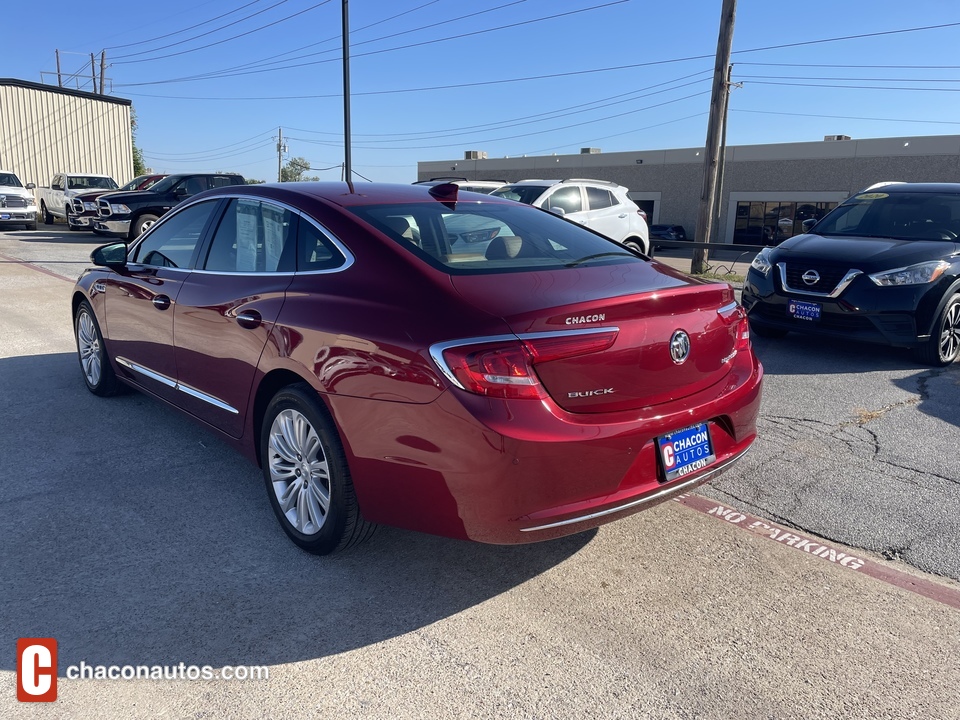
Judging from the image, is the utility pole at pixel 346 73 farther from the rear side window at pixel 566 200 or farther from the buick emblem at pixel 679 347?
the buick emblem at pixel 679 347

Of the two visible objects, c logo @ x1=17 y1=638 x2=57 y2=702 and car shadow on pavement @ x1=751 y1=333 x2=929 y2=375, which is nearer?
c logo @ x1=17 y1=638 x2=57 y2=702

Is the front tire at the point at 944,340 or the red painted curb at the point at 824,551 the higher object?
the front tire at the point at 944,340

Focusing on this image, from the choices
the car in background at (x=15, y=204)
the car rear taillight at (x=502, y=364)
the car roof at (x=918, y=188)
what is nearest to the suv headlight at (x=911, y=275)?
the car roof at (x=918, y=188)

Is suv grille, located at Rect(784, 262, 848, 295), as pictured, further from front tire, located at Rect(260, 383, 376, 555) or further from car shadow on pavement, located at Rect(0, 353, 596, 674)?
front tire, located at Rect(260, 383, 376, 555)

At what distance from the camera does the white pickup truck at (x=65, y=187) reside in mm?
24000

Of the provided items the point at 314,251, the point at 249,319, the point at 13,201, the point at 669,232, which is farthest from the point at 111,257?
the point at 669,232

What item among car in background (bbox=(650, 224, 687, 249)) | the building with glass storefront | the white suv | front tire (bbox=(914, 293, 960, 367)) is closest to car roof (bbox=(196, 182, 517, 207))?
front tire (bbox=(914, 293, 960, 367))

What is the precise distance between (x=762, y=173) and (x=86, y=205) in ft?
111

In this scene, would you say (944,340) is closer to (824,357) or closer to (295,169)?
(824,357)

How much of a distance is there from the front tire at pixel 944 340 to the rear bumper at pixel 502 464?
4845mm

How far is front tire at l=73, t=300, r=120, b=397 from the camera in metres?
5.53

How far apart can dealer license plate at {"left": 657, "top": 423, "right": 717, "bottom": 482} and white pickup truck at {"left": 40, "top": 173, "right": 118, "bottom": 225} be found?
2480cm

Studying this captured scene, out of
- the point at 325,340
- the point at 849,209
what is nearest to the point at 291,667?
the point at 325,340

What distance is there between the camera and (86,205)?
68.7ft
